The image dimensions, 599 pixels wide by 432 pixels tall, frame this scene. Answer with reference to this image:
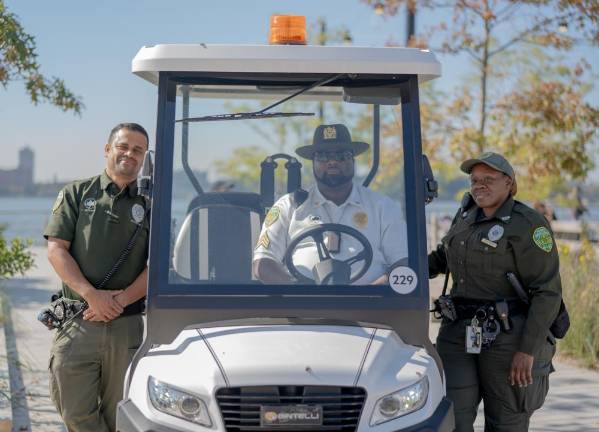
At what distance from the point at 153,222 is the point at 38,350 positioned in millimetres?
5538

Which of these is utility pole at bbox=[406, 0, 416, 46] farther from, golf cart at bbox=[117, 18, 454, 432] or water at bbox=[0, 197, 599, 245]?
golf cart at bbox=[117, 18, 454, 432]

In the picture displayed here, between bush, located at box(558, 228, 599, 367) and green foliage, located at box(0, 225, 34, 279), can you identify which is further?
bush, located at box(558, 228, 599, 367)

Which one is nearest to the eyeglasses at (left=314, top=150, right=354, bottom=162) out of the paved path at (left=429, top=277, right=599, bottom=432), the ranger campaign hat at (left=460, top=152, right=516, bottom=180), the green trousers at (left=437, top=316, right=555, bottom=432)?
the ranger campaign hat at (left=460, top=152, right=516, bottom=180)

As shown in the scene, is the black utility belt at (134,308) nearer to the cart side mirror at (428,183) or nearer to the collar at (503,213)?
the cart side mirror at (428,183)

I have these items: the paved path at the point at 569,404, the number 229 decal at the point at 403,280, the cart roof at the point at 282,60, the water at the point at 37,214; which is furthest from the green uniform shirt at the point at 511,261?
the paved path at the point at 569,404

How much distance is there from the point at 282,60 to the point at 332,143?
1.43ft

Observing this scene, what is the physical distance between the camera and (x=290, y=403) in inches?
130

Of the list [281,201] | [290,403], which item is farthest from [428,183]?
[290,403]

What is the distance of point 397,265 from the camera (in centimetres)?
377

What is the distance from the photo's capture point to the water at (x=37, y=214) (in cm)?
633

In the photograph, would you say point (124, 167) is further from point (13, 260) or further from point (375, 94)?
point (13, 260)

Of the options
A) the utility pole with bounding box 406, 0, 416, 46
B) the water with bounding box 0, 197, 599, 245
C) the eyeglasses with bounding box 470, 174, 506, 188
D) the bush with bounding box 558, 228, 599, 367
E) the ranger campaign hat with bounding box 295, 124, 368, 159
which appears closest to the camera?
the ranger campaign hat with bounding box 295, 124, 368, 159

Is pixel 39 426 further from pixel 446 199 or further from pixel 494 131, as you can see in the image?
pixel 494 131

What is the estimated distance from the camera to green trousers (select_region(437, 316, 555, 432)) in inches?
173
